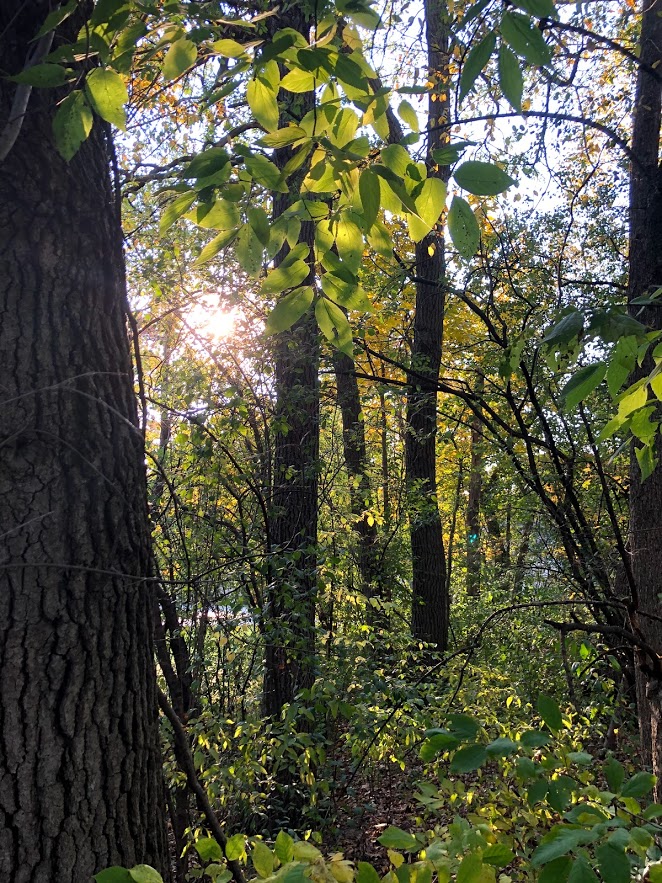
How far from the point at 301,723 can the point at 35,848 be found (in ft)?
10.7

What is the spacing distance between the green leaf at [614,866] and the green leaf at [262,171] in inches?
55.0

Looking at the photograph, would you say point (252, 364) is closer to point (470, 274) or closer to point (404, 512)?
point (470, 274)

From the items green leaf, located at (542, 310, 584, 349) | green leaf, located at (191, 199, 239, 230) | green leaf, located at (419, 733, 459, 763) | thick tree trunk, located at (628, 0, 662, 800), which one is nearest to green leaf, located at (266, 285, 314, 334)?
green leaf, located at (191, 199, 239, 230)

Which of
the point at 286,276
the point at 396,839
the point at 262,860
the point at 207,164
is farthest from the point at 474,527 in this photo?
the point at 207,164

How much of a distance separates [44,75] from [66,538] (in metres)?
1.26

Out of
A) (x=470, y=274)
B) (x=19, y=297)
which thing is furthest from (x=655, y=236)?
(x=19, y=297)

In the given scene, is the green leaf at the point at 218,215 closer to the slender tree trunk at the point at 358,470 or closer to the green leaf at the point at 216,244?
the green leaf at the point at 216,244

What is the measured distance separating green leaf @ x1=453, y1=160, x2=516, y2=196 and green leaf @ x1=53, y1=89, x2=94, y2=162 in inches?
34.0

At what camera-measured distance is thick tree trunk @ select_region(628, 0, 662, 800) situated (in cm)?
332

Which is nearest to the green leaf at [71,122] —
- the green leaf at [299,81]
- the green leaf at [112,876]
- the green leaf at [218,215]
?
the green leaf at [218,215]

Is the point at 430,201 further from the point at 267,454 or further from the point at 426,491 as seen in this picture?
the point at 426,491

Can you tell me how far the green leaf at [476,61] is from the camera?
1168mm

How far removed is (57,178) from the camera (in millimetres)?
2078

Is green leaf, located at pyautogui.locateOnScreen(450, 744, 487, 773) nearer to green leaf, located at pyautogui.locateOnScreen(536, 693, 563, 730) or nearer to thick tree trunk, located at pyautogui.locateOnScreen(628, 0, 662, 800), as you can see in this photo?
green leaf, located at pyautogui.locateOnScreen(536, 693, 563, 730)
